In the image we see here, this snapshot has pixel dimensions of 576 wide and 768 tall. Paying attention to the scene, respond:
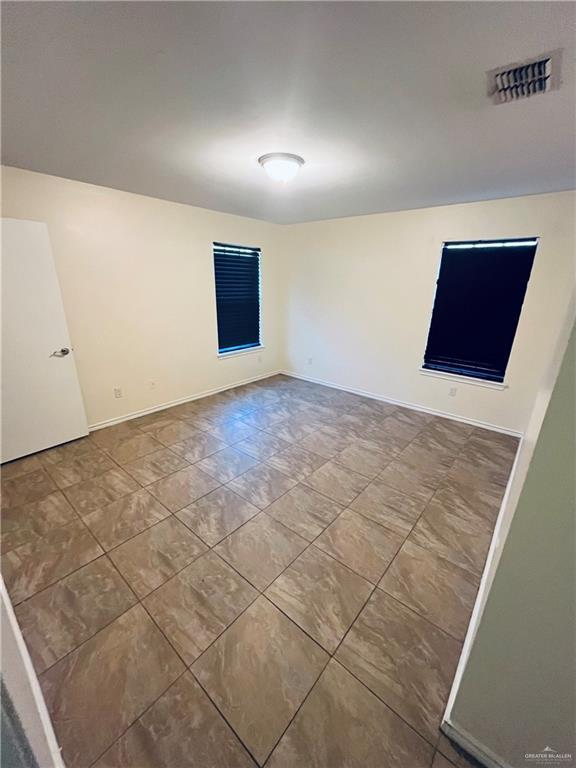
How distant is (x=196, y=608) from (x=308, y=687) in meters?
0.64

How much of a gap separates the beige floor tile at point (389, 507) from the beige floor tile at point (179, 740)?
1.38 metres

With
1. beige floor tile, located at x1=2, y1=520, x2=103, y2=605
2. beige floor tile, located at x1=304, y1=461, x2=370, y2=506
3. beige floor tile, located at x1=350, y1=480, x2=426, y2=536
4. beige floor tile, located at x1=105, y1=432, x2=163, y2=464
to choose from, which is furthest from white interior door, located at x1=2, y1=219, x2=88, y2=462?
beige floor tile, located at x1=350, y1=480, x2=426, y2=536

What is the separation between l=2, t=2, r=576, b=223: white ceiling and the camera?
0.99 meters

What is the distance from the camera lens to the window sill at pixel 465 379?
3330 mm

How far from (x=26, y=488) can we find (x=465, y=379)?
4482 millimetres

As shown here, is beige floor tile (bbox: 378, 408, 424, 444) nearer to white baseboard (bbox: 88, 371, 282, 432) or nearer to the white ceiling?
white baseboard (bbox: 88, 371, 282, 432)

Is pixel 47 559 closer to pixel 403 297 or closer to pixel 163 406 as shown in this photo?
pixel 163 406

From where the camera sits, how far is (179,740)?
3.53ft

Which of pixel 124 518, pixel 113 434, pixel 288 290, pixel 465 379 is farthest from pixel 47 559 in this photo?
pixel 288 290

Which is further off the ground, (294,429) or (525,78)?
(525,78)

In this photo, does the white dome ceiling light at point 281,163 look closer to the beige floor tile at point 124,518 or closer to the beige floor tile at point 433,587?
the beige floor tile at point 124,518

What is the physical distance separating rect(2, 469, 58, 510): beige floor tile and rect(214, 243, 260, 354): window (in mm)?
2544

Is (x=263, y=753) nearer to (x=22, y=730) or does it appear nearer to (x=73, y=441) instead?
(x=22, y=730)

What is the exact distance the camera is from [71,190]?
8.79 ft
